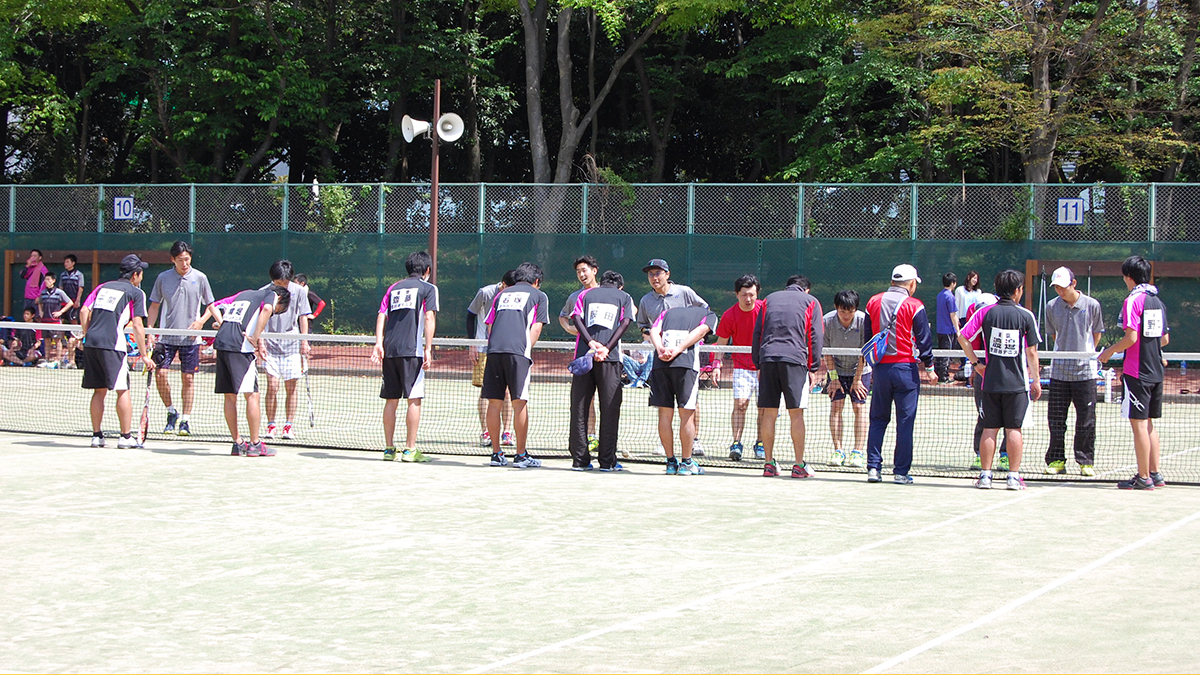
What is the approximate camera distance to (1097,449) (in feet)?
44.3

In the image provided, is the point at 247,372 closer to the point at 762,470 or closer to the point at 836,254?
the point at 762,470

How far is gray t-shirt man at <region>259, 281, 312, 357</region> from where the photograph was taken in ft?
43.4

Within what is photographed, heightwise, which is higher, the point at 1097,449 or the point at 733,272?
the point at 733,272

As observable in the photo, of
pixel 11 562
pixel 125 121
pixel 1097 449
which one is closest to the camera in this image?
pixel 11 562

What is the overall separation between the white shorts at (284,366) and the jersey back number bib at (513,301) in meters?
3.06

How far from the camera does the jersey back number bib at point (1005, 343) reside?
32.9 ft

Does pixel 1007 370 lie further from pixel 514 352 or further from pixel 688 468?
pixel 514 352

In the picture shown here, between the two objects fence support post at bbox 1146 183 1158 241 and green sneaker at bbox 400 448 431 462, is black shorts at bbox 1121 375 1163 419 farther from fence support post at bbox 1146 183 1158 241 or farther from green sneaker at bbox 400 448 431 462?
fence support post at bbox 1146 183 1158 241

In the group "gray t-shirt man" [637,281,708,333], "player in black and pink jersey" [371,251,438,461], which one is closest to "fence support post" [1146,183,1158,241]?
"gray t-shirt man" [637,281,708,333]

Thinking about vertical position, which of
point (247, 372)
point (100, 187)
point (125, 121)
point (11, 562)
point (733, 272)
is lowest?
point (11, 562)

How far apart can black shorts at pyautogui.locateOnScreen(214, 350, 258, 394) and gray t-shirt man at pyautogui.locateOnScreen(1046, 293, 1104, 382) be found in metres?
7.35

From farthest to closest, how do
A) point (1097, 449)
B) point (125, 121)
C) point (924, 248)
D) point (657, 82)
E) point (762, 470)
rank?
point (125, 121) → point (657, 82) → point (924, 248) → point (1097, 449) → point (762, 470)

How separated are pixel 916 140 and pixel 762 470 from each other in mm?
18812

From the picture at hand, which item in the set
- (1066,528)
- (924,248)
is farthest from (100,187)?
(1066,528)
